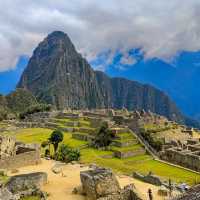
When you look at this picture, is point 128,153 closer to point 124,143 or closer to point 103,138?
point 124,143

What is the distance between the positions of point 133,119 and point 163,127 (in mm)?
5067

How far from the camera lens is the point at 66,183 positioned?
59.7 ft

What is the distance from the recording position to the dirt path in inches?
637

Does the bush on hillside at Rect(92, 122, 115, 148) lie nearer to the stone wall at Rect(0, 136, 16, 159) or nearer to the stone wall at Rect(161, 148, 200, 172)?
the stone wall at Rect(161, 148, 200, 172)

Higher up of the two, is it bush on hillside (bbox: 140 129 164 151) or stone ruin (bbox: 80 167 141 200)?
bush on hillside (bbox: 140 129 164 151)

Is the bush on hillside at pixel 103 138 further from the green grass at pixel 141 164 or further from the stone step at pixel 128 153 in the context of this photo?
the stone step at pixel 128 153

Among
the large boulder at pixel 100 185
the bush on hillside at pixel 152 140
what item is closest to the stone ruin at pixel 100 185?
the large boulder at pixel 100 185

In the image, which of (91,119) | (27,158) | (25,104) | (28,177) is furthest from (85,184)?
(25,104)

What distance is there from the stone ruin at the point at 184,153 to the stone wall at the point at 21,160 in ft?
73.0

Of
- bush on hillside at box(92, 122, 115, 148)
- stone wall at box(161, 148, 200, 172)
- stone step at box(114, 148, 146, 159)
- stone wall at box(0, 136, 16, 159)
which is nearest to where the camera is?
stone wall at box(0, 136, 16, 159)

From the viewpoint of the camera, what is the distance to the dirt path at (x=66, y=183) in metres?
16.2

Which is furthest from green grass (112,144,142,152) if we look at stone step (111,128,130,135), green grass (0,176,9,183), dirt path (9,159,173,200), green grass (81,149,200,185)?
green grass (0,176,9,183)

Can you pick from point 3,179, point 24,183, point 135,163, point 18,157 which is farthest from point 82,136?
point 24,183

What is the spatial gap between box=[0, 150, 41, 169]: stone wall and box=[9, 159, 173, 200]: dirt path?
51 centimetres
